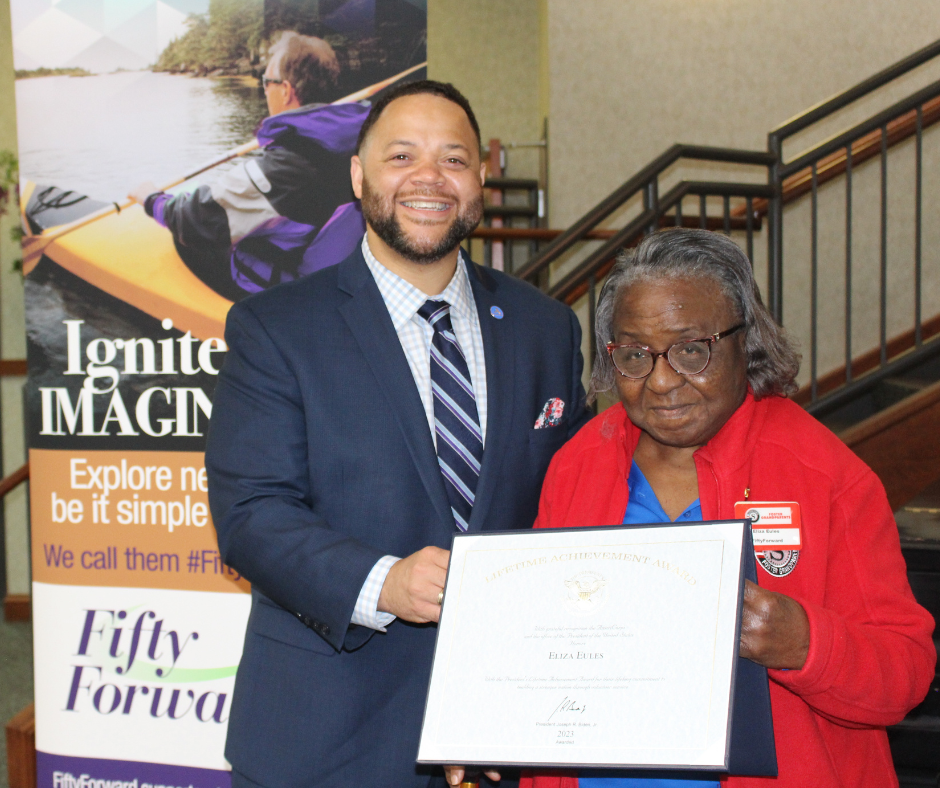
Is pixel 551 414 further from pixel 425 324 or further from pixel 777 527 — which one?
pixel 777 527

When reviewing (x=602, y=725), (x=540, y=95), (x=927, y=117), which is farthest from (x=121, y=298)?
(x=540, y=95)

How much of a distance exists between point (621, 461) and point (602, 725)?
547 millimetres

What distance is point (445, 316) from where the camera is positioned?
1.69 meters

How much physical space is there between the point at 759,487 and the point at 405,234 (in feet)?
2.66

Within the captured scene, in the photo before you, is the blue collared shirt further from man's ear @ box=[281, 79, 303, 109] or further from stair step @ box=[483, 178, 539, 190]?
stair step @ box=[483, 178, 539, 190]

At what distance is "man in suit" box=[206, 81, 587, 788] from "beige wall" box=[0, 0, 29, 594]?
4502mm

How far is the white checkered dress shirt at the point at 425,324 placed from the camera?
63.9 inches

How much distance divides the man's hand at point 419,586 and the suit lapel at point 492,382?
0.25m

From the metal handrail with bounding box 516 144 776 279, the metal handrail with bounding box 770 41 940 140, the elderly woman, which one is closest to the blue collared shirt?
the elderly woman

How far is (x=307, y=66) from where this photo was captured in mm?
2340

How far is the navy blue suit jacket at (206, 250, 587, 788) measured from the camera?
1482mm

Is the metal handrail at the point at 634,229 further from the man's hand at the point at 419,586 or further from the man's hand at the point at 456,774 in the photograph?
the man's hand at the point at 456,774

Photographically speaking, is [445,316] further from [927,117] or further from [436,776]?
[927,117]

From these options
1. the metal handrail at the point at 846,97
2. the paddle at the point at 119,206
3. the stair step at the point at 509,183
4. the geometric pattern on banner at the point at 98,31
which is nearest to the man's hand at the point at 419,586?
the paddle at the point at 119,206
